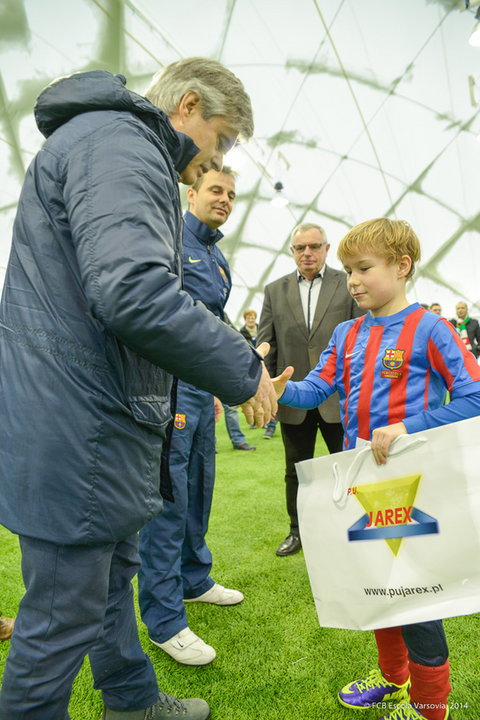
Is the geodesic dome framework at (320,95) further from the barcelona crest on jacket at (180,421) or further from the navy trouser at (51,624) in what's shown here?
the navy trouser at (51,624)

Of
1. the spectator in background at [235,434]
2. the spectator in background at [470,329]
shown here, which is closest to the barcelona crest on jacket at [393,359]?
the spectator in background at [235,434]

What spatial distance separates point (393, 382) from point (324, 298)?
1.43 metres

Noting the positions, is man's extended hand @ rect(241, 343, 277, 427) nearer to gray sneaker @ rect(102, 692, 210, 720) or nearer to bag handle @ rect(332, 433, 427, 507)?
bag handle @ rect(332, 433, 427, 507)

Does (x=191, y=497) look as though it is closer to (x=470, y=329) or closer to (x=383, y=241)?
(x=383, y=241)


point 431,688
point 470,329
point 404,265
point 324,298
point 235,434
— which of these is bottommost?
point 235,434

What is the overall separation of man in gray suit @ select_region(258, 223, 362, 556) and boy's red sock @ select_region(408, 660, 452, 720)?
1387 mm

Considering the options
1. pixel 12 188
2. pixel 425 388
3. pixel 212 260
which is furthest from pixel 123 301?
pixel 12 188

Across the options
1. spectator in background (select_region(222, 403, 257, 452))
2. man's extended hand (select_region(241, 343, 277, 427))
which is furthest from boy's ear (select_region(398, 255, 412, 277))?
spectator in background (select_region(222, 403, 257, 452))

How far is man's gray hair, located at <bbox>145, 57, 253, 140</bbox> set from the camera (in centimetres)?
109

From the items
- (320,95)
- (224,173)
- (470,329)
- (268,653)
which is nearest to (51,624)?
(268,653)

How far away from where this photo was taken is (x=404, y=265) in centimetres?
134

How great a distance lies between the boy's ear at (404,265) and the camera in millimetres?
1326

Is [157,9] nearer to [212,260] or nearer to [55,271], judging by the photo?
[212,260]

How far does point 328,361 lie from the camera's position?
4.82 ft
